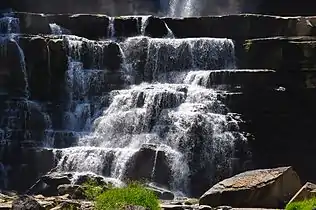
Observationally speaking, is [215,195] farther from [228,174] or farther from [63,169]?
[63,169]

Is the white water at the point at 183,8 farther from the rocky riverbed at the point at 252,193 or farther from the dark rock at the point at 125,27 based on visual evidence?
the rocky riverbed at the point at 252,193

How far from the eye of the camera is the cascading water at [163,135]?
27688 mm

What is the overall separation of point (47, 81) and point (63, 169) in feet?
20.1

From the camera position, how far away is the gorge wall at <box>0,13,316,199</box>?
28.6 meters

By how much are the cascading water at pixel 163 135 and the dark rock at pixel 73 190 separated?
4247mm

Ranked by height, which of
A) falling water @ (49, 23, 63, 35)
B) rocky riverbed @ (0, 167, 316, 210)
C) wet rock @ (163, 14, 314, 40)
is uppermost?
wet rock @ (163, 14, 314, 40)

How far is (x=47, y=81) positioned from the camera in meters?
33.1

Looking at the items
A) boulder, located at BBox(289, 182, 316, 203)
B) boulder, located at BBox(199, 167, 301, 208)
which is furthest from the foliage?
boulder, located at BBox(199, 167, 301, 208)

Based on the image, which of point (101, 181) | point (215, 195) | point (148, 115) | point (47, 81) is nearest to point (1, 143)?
point (47, 81)

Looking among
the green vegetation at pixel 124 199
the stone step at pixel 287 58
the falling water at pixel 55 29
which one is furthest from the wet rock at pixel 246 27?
the green vegetation at pixel 124 199

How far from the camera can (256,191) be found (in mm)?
20938

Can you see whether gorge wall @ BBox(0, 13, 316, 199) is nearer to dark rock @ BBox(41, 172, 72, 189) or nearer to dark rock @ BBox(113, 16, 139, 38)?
dark rock @ BBox(113, 16, 139, 38)

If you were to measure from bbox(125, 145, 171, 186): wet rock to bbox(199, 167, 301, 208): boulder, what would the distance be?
18.7ft

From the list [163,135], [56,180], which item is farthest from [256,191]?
[163,135]
